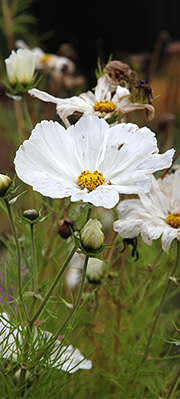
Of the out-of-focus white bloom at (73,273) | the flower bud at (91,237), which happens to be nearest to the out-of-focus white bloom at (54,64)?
the out-of-focus white bloom at (73,273)

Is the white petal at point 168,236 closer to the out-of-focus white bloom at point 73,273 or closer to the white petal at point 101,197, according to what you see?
the white petal at point 101,197

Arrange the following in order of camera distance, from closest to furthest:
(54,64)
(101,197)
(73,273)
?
(101,197) < (73,273) < (54,64)

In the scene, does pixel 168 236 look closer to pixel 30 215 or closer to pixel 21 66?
pixel 30 215

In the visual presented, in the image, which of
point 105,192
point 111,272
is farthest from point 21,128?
point 105,192

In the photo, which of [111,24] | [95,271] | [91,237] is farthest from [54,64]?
[111,24]

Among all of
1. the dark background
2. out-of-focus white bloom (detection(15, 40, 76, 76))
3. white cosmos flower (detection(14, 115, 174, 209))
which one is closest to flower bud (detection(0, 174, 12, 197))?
white cosmos flower (detection(14, 115, 174, 209))

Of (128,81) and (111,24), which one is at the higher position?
(111,24)

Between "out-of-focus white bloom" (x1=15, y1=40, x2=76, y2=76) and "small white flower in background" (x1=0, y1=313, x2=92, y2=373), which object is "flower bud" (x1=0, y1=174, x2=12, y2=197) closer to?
Answer: "small white flower in background" (x1=0, y1=313, x2=92, y2=373)
